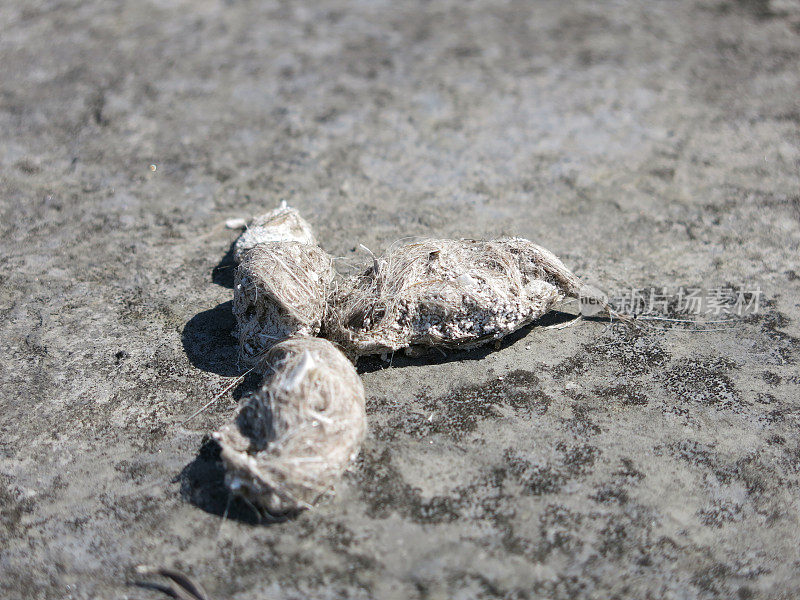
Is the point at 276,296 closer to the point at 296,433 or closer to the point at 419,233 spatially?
the point at 296,433

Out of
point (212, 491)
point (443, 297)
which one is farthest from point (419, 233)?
point (212, 491)

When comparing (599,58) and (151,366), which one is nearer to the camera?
(151,366)

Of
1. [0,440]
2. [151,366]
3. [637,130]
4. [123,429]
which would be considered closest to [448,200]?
[637,130]

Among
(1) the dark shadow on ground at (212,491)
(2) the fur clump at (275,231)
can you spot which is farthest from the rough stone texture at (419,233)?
(2) the fur clump at (275,231)

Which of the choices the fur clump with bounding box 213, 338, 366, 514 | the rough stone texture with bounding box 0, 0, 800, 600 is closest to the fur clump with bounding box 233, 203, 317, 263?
the rough stone texture with bounding box 0, 0, 800, 600

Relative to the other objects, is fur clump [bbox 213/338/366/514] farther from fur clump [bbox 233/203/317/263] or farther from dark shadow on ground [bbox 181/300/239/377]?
fur clump [bbox 233/203/317/263]

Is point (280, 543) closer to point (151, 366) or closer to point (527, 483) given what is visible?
point (527, 483)

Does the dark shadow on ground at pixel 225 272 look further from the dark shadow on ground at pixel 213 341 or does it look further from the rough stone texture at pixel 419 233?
the dark shadow on ground at pixel 213 341
